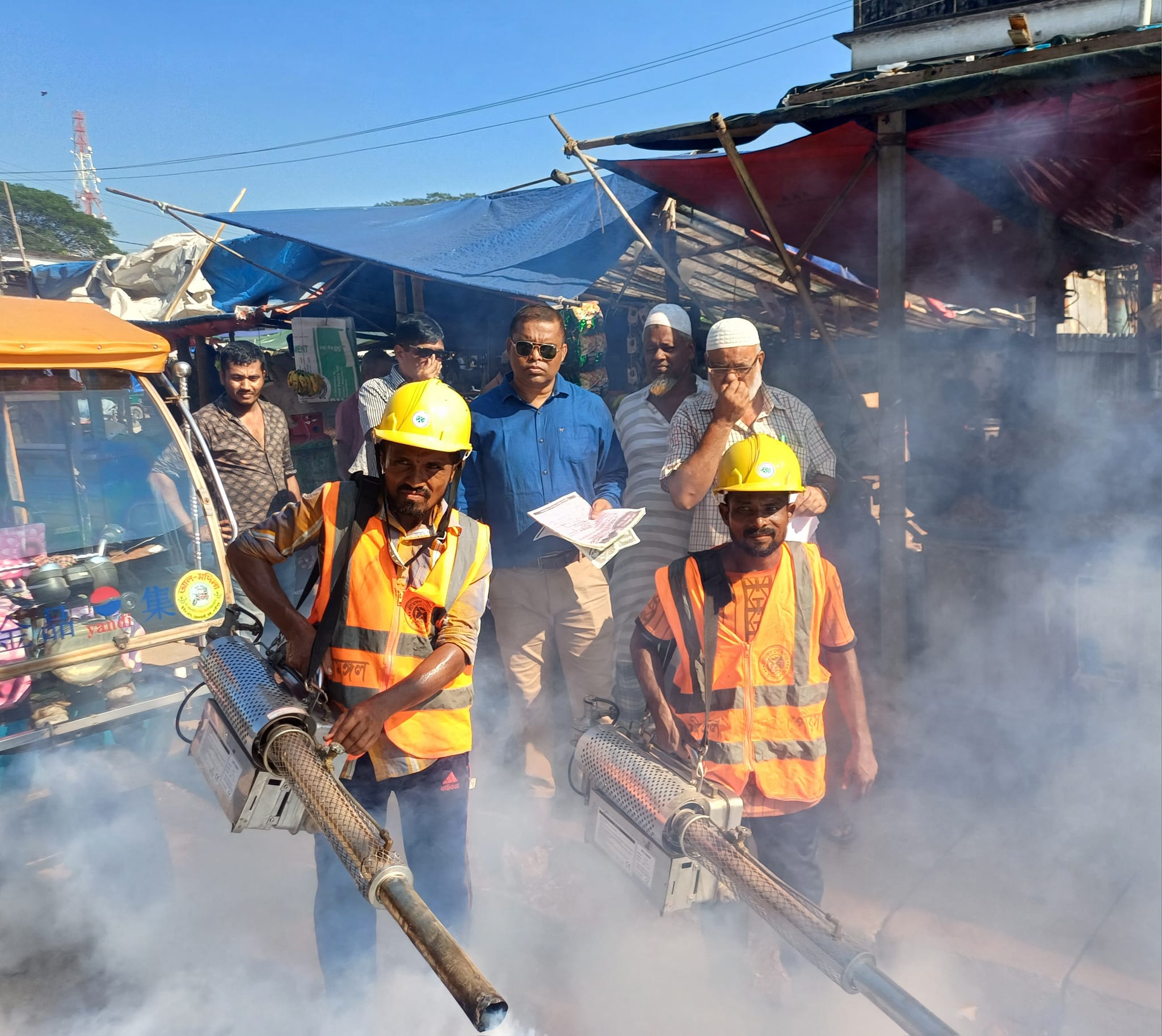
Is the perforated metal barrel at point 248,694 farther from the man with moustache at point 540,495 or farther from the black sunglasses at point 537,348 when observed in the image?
the black sunglasses at point 537,348

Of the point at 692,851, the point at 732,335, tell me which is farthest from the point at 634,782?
the point at 732,335

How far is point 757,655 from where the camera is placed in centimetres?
260

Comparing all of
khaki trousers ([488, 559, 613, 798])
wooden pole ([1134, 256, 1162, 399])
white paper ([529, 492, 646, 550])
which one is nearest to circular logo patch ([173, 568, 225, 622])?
khaki trousers ([488, 559, 613, 798])

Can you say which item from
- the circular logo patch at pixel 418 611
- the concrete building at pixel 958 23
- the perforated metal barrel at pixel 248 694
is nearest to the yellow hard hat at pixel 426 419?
the circular logo patch at pixel 418 611

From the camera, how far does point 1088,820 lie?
3.78 m

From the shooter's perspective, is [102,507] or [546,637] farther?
[102,507]

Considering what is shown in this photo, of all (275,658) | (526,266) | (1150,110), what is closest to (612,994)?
(275,658)

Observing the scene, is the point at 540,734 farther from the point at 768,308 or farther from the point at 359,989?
the point at 768,308

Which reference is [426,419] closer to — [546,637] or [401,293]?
A: [546,637]

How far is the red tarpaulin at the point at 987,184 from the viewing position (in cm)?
389

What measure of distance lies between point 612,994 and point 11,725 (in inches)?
94.5

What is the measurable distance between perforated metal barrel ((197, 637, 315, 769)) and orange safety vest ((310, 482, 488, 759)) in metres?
0.20

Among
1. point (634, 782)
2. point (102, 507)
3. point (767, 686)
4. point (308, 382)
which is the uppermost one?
point (308, 382)

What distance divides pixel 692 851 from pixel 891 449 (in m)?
2.67
